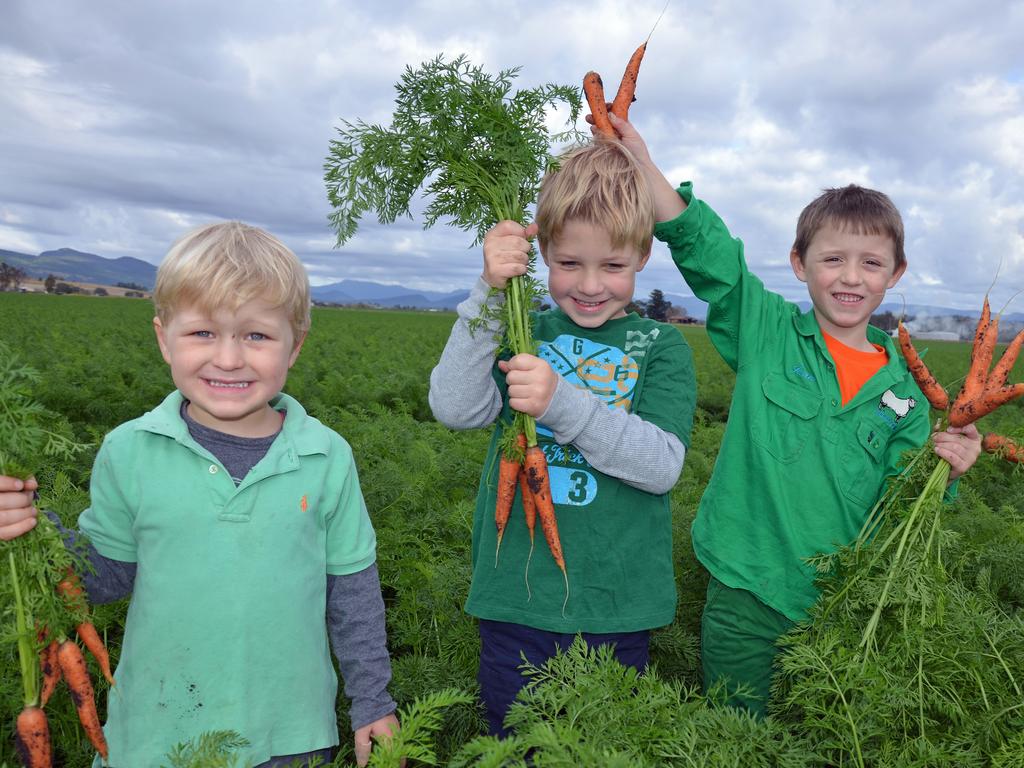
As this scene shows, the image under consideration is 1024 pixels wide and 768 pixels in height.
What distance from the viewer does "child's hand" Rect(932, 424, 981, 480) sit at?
2.40m

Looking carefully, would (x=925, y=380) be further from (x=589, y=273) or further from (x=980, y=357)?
(x=589, y=273)

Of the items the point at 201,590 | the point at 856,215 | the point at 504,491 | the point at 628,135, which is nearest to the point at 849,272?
the point at 856,215

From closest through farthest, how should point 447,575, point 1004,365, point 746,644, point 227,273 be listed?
1. point 227,273
2. point 1004,365
3. point 746,644
4. point 447,575

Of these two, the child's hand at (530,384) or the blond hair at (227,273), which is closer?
the blond hair at (227,273)

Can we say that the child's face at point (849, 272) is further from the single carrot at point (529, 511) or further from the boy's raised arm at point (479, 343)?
the single carrot at point (529, 511)

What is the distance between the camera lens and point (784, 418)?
300 centimetres

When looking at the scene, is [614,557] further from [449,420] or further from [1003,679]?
[1003,679]

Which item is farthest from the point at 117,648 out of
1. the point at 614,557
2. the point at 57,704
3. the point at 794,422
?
the point at 794,422

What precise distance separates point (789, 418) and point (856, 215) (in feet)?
2.87

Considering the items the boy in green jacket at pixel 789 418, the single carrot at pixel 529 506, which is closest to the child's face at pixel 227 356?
the single carrot at pixel 529 506

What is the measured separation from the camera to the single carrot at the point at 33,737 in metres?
1.69

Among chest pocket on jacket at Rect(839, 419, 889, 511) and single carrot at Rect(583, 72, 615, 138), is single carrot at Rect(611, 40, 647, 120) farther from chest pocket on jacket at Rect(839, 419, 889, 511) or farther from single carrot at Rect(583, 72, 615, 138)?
chest pocket on jacket at Rect(839, 419, 889, 511)

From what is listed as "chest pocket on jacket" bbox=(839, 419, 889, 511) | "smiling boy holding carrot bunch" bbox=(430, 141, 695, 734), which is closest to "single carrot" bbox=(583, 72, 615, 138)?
"smiling boy holding carrot bunch" bbox=(430, 141, 695, 734)

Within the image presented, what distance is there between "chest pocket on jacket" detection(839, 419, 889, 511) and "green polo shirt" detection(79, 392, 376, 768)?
2.11m
